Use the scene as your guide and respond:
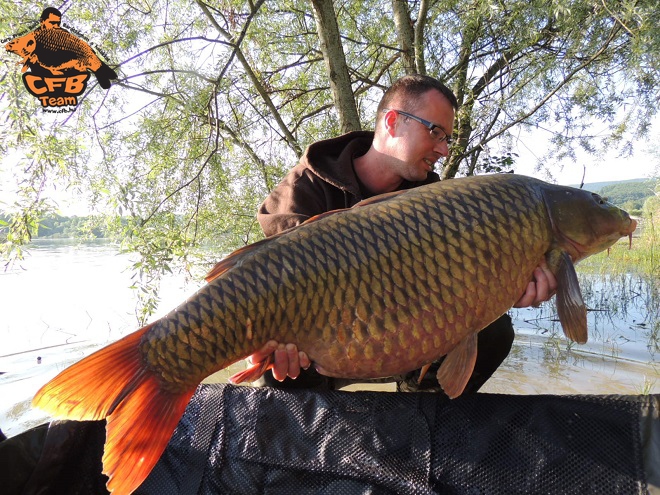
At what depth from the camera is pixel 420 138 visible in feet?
6.28

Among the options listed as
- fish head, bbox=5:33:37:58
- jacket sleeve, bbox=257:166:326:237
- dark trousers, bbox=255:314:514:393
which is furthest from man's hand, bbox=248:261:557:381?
fish head, bbox=5:33:37:58

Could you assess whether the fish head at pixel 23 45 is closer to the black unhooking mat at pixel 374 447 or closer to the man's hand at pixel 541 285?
the black unhooking mat at pixel 374 447

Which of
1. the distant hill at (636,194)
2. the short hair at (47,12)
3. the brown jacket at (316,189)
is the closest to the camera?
the brown jacket at (316,189)

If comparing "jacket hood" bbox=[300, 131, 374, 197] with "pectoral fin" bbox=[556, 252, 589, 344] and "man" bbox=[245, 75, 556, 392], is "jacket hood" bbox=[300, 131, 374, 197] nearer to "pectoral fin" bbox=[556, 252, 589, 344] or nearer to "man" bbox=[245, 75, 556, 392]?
"man" bbox=[245, 75, 556, 392]

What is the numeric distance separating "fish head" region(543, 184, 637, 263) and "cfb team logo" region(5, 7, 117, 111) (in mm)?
2956

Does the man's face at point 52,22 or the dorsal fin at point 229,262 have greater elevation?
the man's face at point 52,22

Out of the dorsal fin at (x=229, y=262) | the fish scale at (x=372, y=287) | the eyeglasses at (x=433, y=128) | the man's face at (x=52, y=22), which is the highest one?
the man's face at (x=52, y=22)

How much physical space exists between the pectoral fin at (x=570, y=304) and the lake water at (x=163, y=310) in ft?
3.07

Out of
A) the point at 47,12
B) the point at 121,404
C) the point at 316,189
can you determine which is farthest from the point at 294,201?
the point at 47,12

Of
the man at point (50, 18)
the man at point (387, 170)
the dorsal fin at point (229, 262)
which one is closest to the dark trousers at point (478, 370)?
the man at point (387, 170)

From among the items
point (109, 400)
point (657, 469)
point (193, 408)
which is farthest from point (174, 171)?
point (657, 469)

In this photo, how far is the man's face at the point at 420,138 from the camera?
75.4 inches

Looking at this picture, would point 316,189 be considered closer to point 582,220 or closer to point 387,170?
point 387,170

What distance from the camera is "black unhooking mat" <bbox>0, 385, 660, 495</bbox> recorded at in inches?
37.6
